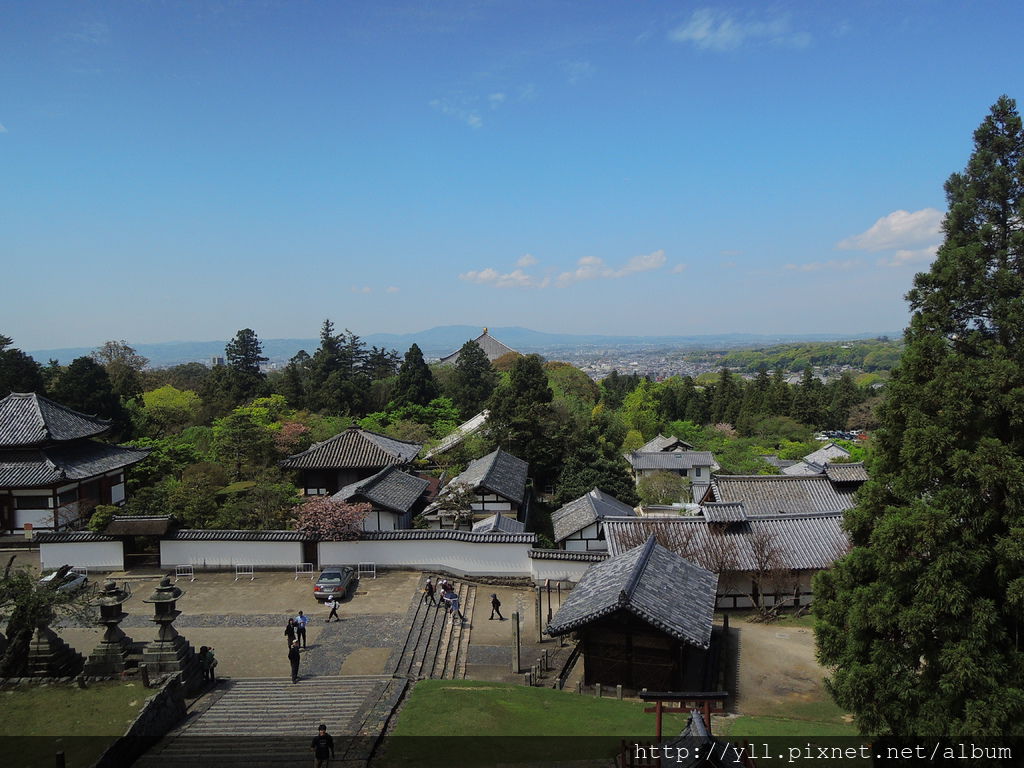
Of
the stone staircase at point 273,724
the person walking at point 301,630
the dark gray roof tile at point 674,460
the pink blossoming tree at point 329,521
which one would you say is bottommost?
the dark gray roof tile at point 674,460

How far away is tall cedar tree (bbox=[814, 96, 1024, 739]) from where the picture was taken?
836 cm

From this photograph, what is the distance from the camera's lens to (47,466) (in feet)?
83.1

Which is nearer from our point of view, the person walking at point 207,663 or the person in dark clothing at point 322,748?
the person in dark clothing at point 322,748

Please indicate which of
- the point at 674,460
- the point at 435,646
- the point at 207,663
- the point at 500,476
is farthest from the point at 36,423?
the point at 674,460

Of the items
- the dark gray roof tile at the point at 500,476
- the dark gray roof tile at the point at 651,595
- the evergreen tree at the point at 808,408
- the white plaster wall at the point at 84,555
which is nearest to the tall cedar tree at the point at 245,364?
the dark gray roof tile at the point at 500,476

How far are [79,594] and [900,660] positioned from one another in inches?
600

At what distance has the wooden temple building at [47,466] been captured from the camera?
990 inches

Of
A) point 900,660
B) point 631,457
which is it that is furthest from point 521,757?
point 631,457

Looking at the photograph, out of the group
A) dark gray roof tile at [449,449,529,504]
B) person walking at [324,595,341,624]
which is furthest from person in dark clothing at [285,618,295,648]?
dark gray roof tile at [449,449,529,504]

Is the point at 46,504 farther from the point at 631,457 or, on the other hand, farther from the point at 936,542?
the point at 631,457

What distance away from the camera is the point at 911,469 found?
30.0 feet

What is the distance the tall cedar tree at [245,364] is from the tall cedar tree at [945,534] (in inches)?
1780

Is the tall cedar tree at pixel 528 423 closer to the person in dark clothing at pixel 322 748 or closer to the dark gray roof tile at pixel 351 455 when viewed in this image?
the dark gray roof tile at pixel 351 455

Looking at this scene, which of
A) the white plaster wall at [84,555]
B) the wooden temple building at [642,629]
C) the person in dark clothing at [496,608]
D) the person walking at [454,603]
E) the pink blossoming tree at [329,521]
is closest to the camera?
the wooden temple building at [642,629]
